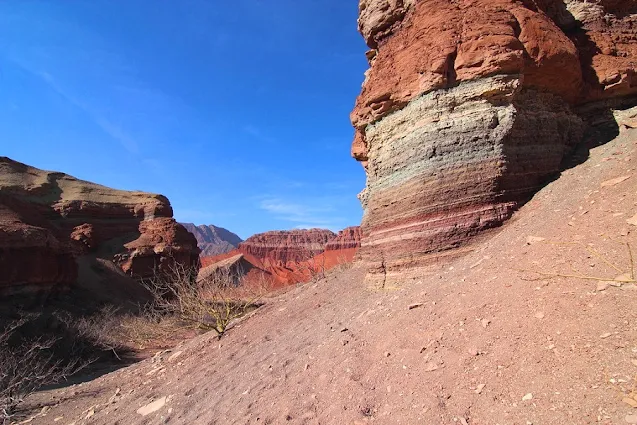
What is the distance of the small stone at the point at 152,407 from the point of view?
21.3 ft

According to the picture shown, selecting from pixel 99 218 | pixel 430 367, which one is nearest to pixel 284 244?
pixel 99 218

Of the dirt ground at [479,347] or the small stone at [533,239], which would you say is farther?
the small stone at [533,239]

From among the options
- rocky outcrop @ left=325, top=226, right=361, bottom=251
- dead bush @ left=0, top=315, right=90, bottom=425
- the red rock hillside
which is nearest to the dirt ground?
dead bush @ left=0, top=315, right=90, bottom=425

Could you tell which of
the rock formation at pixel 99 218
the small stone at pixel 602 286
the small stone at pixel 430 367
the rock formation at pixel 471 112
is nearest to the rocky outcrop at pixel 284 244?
the rock formation at pixel 99 218

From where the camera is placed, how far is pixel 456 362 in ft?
11.5

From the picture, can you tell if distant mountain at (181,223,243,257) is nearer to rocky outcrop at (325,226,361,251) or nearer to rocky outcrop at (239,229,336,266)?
rocky outcrop at (239,229,336,266)

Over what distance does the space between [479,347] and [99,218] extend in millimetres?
38697

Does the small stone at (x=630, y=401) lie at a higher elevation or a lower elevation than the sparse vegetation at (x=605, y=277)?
lower

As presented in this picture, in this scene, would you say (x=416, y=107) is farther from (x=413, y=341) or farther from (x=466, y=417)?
(x=466, y=417)

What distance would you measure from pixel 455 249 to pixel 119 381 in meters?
9.71

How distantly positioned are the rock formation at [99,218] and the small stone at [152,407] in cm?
2110

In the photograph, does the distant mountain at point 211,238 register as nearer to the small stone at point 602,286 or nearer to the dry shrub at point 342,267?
the dry shrub at point 342,267

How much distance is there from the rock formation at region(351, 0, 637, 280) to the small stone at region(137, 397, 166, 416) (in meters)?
4.88

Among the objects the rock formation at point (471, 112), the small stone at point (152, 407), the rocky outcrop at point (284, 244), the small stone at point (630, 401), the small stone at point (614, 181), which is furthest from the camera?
the rocky outcrop at point (284, 244)
